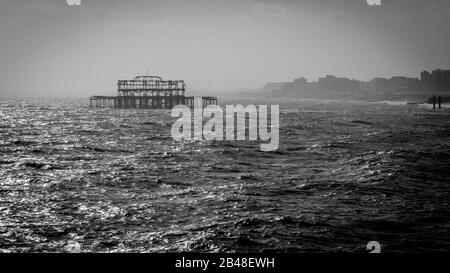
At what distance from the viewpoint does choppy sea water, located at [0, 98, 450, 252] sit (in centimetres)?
1482

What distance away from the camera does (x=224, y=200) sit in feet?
66.8

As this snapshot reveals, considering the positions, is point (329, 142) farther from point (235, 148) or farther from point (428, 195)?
point (428, 195)

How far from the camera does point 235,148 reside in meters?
41.2

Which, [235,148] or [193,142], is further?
[193,142]

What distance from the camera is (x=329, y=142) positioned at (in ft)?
148

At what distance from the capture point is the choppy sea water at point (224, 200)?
1482cm

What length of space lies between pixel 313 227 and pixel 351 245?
2.14 m

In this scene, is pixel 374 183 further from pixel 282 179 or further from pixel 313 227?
pixel 313 227

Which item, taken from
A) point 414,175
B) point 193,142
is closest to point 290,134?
point 193,142
